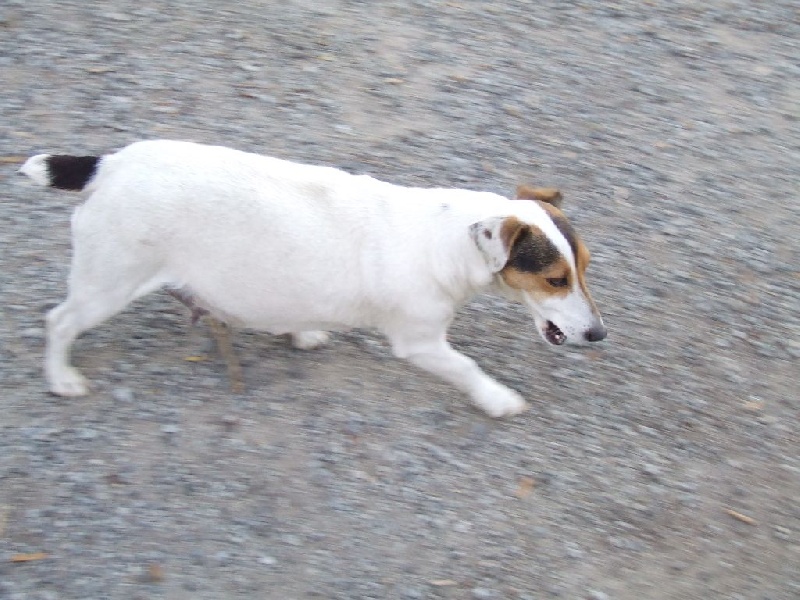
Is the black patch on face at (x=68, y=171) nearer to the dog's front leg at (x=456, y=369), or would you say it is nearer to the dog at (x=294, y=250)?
the dog at (x=294, y=250)

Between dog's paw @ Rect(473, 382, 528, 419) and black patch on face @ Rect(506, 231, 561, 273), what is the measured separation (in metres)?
0.77

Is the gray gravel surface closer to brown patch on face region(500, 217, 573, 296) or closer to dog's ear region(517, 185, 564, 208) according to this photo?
brown patch on face region(500, 217, 573, 296)

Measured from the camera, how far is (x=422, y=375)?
16.6 ft

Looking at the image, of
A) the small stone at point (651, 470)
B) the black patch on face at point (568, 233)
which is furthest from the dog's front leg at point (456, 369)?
the black patch on face at point (568, 233)

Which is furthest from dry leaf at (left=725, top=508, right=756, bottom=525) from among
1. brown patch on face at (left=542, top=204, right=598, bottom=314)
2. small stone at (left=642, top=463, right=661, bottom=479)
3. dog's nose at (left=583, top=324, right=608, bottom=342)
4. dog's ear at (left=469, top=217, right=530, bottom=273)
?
dog's ear at (left=469, top=217, right=530, bottom=273)

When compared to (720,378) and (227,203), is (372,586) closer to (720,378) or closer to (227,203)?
(227,203)

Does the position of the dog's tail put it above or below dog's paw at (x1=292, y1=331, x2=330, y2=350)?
above

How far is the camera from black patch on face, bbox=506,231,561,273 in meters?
4.25

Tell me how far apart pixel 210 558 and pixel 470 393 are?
1.53 m

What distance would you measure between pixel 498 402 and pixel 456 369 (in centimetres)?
29

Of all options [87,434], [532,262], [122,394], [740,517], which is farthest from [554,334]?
[87,434]

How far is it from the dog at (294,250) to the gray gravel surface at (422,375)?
43 cm

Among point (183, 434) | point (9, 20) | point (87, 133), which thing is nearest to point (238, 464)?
point (183, 434)

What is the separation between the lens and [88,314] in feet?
14.6
